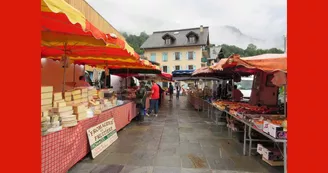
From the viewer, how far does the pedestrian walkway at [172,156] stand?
3.57 m

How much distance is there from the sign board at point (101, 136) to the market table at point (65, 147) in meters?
0.10

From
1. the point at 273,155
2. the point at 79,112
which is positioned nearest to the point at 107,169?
the point at 79,112

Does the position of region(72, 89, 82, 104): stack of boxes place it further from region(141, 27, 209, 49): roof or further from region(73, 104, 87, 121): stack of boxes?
region(141, 27, 209, 49): roof

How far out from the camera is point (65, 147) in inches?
125

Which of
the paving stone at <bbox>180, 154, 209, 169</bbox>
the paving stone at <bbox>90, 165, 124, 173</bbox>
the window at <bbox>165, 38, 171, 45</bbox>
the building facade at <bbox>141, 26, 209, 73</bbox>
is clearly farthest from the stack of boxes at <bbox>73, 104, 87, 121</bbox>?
the window at <bbox>165, 38, 171, 45</bbox>

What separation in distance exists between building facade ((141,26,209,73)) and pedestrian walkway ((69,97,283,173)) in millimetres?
28735

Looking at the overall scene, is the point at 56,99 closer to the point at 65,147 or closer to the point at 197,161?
the point at 65,147

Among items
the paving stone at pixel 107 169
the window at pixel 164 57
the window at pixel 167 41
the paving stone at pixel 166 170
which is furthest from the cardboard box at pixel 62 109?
the window at pixel 167 41

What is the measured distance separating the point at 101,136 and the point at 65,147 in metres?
1.41

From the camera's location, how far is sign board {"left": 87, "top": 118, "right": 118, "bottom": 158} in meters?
4.09

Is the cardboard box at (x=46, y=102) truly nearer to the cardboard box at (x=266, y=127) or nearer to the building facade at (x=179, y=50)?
the cardboard box at (x=266, y=127)
